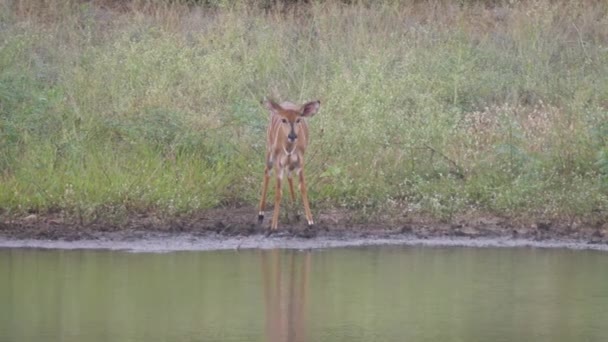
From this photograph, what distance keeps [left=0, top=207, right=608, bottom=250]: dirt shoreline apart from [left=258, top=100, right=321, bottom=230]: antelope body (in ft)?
0.84

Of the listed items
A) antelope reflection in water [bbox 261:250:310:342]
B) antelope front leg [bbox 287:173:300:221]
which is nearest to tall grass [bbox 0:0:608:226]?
antelope front leg [bbox 287:173:300:221]

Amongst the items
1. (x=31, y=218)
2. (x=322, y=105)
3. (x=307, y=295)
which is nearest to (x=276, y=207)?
(x=31, y=218)

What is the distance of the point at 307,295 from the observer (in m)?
9.77

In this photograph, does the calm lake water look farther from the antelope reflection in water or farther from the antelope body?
the antelope body

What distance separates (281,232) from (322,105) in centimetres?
301

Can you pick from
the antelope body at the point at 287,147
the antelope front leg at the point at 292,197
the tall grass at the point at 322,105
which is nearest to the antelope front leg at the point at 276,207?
the antelope body at the point at 287,147

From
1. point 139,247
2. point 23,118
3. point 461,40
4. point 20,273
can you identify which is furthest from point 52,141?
point 461,40

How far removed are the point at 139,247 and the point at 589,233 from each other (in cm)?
419

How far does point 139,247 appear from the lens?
1180 cm

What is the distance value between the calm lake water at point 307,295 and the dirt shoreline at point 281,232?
374 millimetres

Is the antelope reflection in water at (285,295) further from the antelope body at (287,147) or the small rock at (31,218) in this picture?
the small rock at (31,218)

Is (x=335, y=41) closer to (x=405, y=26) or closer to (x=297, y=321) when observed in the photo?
(x=405, y=26)

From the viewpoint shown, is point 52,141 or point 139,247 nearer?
point 139,247

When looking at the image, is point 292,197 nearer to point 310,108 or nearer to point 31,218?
point 310,108
